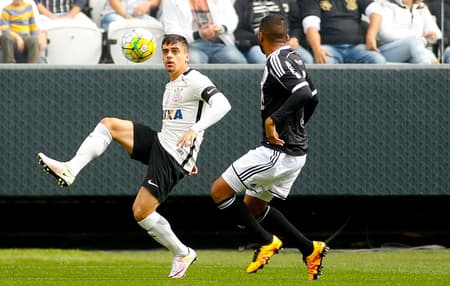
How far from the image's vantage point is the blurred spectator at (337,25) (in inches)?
529

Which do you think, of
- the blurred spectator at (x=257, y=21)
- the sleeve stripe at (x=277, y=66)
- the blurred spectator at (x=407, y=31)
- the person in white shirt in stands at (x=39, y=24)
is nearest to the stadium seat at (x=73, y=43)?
the person in white shirt in stands at (x=39, y=24)

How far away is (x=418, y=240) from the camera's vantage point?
1516cm

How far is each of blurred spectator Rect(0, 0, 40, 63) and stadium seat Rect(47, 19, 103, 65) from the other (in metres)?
0.22

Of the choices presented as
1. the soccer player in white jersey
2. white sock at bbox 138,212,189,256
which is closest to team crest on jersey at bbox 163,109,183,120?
the soccer player in white jersey

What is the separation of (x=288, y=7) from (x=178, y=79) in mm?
4293

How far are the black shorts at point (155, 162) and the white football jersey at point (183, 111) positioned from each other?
5cm

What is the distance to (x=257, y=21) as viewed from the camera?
13.5m

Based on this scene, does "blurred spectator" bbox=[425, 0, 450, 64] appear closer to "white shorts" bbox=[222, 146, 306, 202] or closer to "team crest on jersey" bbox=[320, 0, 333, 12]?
"team crest on jersey" bbox=[320, 0, 333, 12]

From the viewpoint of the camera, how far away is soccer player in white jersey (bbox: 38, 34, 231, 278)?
923 centimetres

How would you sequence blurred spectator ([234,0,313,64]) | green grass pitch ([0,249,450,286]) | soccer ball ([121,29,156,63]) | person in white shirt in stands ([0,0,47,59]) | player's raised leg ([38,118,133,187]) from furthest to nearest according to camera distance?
blurred spectator ([234,0,313,64]), person in white shirt in stands ([0,0,47,59]), soccer ball ([121,29,156,63]), green grass pitch ([0,249,450,286]), player's raised leg ([38,118,133,187])

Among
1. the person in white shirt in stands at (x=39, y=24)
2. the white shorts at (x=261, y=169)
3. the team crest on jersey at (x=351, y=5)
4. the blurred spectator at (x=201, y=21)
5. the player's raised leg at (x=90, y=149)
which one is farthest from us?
the team crest on jersey at (x=351, y=5)

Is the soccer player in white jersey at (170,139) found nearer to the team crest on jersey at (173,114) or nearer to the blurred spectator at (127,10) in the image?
the team crest on jersey at (173,114)

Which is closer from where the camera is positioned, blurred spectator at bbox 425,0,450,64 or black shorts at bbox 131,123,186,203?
black shorts at bbox 131,123,186,203

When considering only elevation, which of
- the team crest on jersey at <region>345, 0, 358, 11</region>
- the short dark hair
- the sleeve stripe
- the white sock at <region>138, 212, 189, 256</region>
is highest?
the short dark hair
